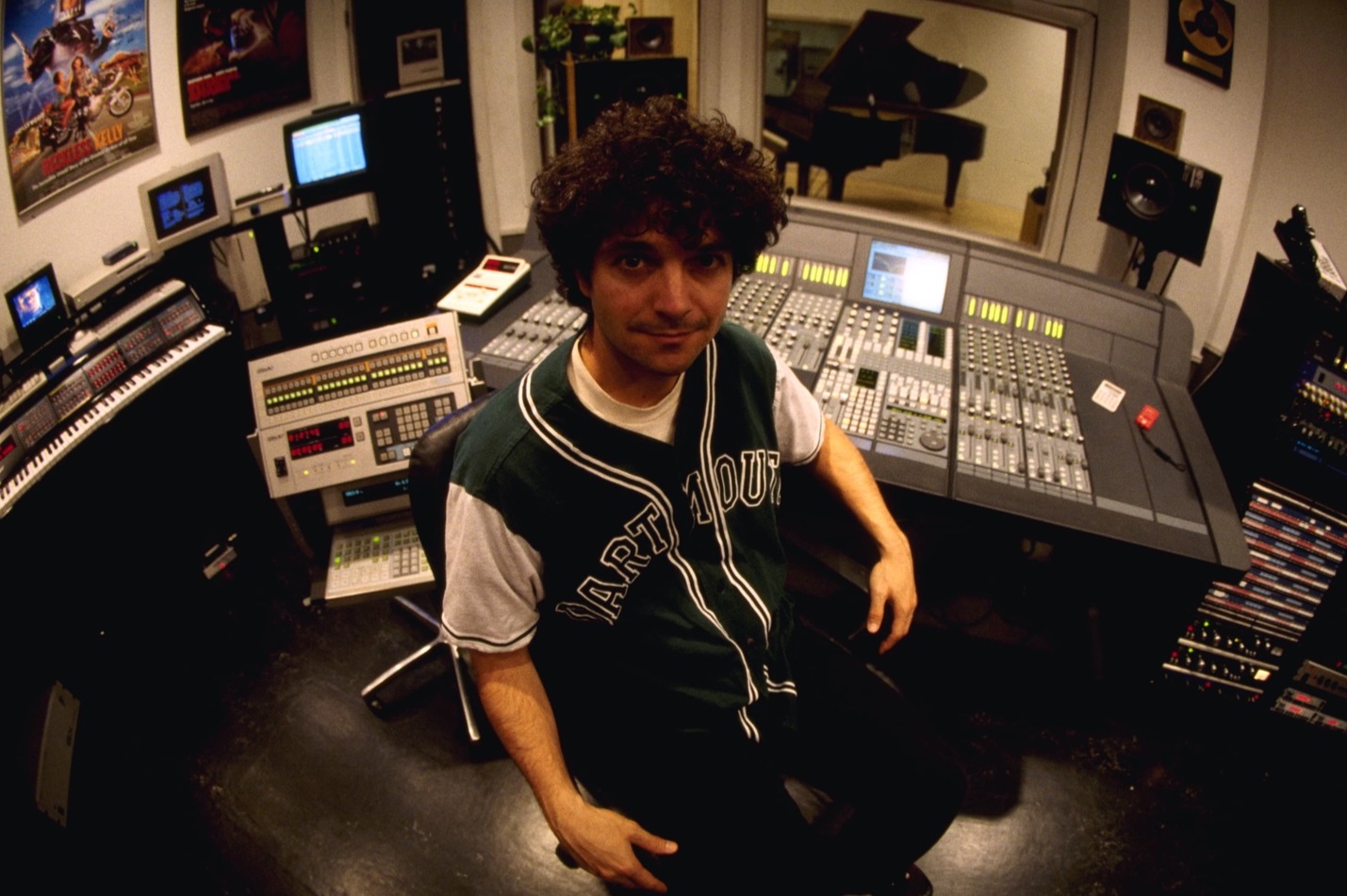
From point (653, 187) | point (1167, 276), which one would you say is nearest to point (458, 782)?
point (653, 187)

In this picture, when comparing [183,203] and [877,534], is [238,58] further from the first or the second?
[877,534]

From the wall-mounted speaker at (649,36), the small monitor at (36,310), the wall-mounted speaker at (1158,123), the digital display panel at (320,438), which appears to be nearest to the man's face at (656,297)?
the digital display panel at (320,438)

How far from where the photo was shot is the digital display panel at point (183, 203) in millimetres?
2717

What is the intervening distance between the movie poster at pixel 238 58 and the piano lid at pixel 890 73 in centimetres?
261

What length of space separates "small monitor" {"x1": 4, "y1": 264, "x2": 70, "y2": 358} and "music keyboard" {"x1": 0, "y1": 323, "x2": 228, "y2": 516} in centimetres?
26

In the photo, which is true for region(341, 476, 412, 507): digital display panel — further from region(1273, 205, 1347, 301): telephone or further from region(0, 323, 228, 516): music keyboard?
region(1273, 205, 1347, 301): telephone

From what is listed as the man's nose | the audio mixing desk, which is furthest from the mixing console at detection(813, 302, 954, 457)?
the man's nose

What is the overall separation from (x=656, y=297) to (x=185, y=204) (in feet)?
8.25

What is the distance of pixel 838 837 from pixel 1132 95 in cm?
295

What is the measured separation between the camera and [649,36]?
3805mm

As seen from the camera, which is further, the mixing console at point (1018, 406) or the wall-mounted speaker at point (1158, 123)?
the wall-mounted speaker at point (1158, 123)

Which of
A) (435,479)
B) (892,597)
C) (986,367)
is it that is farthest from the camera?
(986,367)

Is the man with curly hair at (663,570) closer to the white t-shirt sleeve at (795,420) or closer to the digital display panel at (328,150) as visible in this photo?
the white t-shirt sleeve at (795,420)

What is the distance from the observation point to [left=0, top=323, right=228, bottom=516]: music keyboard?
205 centimetres
